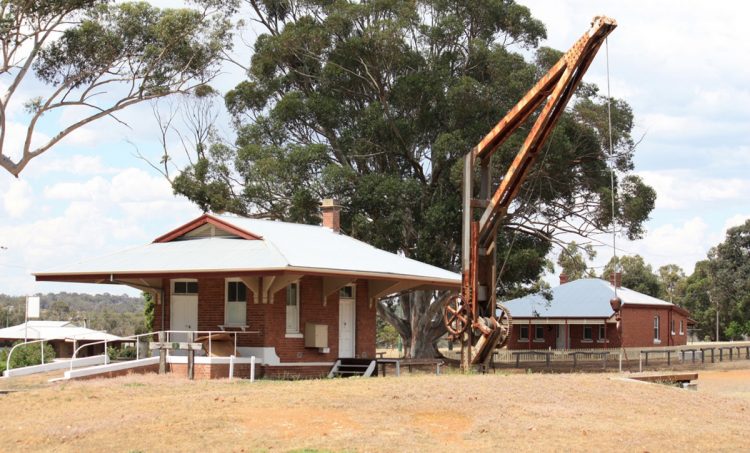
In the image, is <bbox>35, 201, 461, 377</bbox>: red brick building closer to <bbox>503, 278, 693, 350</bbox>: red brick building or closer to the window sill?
the window sill

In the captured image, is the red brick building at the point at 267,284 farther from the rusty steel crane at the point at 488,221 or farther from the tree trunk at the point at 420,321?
the tree trunk at the point at 420,321

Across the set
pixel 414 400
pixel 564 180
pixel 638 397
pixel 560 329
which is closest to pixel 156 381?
pixel 414 400

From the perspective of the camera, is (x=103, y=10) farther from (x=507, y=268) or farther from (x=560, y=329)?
(x=560, y=329)

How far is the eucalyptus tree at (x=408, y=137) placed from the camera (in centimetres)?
4316

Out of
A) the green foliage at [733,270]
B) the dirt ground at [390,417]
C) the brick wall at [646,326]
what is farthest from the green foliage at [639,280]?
the dirt ground at [390,417]

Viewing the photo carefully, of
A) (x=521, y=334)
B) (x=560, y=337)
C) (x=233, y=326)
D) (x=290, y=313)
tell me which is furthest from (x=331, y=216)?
(x=560, y=337)

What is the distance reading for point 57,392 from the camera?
2023 centimetres

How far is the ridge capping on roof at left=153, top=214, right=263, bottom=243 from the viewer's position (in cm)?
2906

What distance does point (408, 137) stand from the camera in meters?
45.1

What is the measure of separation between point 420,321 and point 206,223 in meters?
19.0

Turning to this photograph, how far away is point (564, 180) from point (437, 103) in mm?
6925

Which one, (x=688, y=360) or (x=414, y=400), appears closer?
(x=414, y=400)

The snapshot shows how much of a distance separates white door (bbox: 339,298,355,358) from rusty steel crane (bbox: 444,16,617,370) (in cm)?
486

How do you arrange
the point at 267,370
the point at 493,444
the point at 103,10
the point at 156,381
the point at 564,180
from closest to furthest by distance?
the point at 493,444 < the point at 156,381 < the point at 267,370 < the point at 103,10 < the point at 564,180
